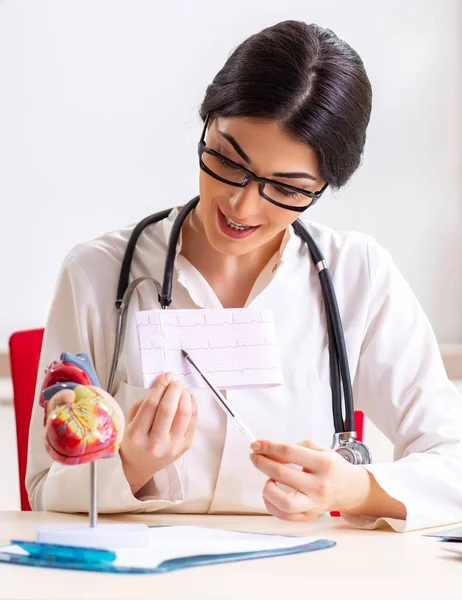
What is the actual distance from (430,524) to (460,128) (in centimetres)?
152

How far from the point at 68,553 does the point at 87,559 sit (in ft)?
0.08

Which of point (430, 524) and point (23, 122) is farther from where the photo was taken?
point (23, 122)

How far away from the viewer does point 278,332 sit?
1.52 m

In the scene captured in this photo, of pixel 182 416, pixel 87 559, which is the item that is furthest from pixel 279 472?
pixel 87 559

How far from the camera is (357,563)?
996mm

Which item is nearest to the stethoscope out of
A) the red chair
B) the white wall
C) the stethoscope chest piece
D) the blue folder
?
the stethoscope chest piece

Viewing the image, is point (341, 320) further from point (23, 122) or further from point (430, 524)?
point (23, 122)

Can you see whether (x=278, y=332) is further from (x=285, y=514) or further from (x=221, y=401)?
(x=285, y=514)

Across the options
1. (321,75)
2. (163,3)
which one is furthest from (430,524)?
(163,3)

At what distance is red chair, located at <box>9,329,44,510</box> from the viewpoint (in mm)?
1604

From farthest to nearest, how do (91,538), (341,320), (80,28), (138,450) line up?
(80,28)
(341,320)
(138,450)
(91,538)

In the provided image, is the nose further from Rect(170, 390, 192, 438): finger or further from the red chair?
the red chair

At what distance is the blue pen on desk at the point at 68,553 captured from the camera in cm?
93

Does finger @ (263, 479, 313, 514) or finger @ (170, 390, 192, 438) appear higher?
finger @ (170, 390, 192, 438)
